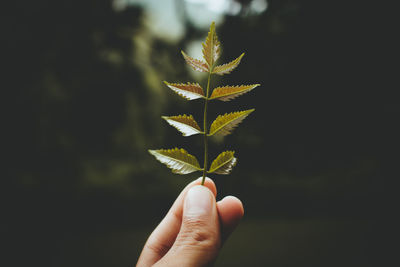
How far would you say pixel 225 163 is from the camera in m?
0.88

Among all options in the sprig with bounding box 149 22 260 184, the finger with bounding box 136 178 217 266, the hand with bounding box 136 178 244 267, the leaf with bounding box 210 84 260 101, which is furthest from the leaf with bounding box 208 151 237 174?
the finger with bounding box 136 178 217 266

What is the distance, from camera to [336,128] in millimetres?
4320

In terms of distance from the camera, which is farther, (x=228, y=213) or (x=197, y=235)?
(x=228, y=213)

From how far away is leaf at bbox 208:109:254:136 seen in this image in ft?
2.69

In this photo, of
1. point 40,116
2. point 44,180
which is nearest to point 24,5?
point 40,116

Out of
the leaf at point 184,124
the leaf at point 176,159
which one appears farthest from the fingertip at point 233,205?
the leaf at point 184,124

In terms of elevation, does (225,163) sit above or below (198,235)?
above

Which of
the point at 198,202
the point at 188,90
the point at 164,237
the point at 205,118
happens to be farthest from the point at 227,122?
the point at 164,237

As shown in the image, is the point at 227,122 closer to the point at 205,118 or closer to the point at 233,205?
the point at 205,118

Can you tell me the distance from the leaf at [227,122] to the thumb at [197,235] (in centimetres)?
24

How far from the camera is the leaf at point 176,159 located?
86 centimetres

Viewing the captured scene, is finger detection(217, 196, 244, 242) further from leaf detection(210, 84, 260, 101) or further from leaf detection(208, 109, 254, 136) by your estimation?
leaf detection(210, 84, 260, 101)

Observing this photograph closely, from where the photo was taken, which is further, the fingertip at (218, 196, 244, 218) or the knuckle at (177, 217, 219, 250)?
the fingertip at (218, 196, 244, 218)

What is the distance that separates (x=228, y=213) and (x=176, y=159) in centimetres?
31
